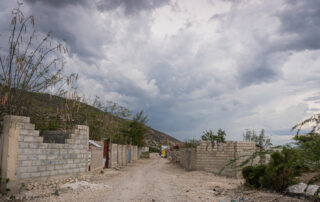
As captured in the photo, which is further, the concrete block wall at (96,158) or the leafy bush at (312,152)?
the concrete block wall at (96,158)

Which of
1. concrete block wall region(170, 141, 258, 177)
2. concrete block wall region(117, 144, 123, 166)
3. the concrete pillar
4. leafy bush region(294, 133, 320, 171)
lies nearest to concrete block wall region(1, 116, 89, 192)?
the concrete pillar

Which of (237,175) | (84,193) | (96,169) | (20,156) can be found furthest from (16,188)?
(237,175)

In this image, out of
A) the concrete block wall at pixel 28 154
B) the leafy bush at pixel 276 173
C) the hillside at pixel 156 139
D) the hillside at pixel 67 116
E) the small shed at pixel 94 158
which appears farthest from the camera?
the hillside at pixel 156 139

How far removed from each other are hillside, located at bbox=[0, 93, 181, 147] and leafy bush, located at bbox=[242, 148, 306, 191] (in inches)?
301

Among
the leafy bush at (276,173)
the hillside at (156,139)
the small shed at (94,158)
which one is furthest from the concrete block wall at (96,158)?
the hillside at (156,139)

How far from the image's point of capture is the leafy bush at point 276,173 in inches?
327

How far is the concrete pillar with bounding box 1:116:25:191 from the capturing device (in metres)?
7.66

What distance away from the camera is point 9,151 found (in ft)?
25.6

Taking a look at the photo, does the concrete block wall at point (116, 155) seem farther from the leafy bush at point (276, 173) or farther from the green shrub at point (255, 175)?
the leafy bush at point (276, 173)

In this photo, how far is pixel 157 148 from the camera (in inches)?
2803

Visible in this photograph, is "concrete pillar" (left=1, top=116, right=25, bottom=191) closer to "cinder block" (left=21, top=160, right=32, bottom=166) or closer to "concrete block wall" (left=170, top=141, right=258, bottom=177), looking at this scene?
"cinder block" (left=21, top=160, right=32, bottom=166)

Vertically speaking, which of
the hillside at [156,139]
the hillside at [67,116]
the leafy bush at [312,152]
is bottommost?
the hillside at [156,139]

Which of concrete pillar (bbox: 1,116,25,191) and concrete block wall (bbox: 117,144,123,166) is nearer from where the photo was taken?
concrete pillar (bbox: 1,116,25,191)

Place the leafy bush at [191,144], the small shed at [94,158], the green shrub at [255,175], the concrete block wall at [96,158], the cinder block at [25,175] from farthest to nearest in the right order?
1. the leafy bush at [191,144]
2. the concrete block wall at [96,158]
3. the small shed at [94,158]
4. the green shrub at [255,175]
5. the cinder block at [25,175]
